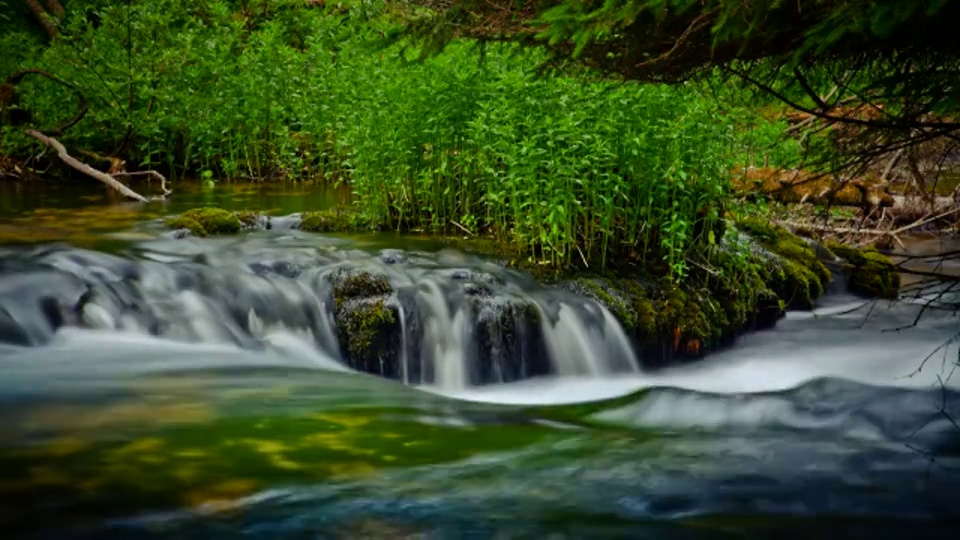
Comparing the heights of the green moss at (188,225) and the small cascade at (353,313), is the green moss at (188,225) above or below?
above

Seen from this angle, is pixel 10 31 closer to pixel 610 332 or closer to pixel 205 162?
pixel 205 162

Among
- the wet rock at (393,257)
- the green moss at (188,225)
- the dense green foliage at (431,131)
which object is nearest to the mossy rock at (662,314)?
the dense green foliage at (431,131)

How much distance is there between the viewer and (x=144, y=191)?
12.7 meters

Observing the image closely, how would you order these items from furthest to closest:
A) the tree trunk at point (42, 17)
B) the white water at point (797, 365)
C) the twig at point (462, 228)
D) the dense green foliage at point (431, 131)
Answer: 1. the tree trunk at point (42, 17)
2. the twig at point (462, 228)
3. the dense green foliage at point (431, 131)
4. the white water at point (797, 365)

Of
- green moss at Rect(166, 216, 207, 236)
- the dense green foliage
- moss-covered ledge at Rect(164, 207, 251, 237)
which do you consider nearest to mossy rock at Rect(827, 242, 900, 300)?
the dense green foliage

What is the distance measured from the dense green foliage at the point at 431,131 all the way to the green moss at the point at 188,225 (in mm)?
1505

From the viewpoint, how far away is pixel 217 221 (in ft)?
30.7

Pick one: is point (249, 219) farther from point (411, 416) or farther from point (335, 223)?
point (411, 416)

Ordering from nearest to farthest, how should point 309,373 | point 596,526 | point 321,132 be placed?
1. point 596,526
2. point 309,373
3. point 321,132

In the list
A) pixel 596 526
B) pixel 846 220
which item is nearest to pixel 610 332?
pixel 596 526

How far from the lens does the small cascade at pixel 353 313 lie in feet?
23.0

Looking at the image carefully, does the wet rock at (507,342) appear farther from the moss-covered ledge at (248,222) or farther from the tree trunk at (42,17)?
the tree trunk at (42,17)

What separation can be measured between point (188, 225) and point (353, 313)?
114 inches

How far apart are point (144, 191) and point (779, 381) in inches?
336
